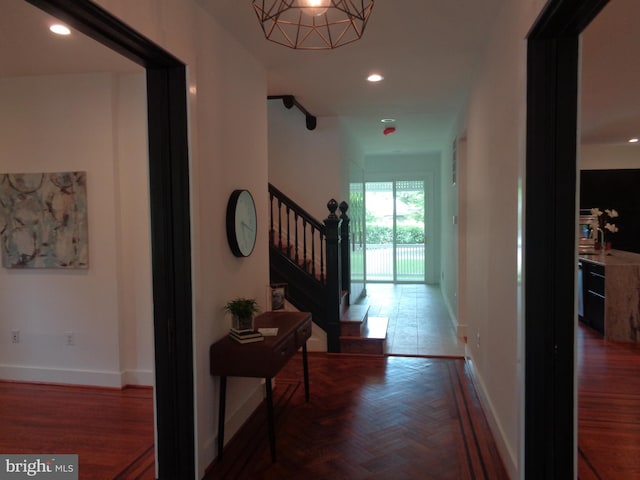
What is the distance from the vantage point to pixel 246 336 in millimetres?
2723

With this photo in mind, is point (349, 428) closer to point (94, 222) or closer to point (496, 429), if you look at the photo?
point (496, 429)

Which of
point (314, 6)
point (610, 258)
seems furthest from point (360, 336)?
point (314, 6)

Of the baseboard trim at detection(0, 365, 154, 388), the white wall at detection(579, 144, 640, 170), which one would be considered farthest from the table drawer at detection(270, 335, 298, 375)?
the white wall at detection(579, 144, 640, 170)

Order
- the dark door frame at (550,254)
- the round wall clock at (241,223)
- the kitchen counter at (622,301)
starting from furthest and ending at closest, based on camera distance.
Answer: the kitchen counter at (622,301)
the round wall clock at (241,223)
the dark door frame at (550,254)

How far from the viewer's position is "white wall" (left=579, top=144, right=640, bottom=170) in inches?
324

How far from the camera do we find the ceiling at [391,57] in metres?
2.69

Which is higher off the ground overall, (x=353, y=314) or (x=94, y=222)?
(x=94, y=222)

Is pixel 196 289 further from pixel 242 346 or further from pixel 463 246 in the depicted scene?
pixel 463 246

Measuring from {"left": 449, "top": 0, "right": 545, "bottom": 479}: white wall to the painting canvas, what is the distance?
10.4 feet

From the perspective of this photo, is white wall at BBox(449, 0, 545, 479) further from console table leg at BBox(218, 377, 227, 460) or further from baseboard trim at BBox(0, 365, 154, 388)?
baseboard trim at BBox(0, 365, 154, 388)

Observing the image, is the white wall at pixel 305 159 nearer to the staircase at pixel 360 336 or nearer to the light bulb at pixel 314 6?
the staircase at pixel 360 336

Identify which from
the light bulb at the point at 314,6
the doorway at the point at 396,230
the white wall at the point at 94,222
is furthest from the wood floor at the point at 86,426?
the doorway at the point at 396,230

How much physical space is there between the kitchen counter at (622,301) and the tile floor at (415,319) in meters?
1.74

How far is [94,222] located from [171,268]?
1819 mm
